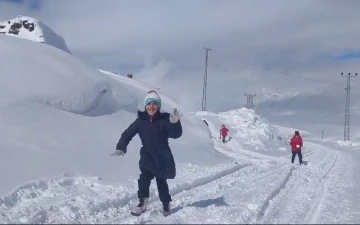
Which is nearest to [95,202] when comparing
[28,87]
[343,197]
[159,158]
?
[159,158]

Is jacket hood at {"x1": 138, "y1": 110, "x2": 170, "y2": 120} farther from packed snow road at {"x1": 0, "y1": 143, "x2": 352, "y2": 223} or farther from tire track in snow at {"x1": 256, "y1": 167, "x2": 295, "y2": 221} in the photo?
tire track in snow at {"x1": 256, "y1": 167, "x2": 295, "y2": 221}

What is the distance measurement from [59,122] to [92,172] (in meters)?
2.96

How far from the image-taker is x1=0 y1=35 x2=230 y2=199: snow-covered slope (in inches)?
411

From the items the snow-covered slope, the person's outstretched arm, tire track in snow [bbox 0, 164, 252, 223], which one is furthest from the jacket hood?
the snow-covered slope

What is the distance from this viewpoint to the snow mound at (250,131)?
3778cm

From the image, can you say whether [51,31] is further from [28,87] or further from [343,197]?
[343,197]

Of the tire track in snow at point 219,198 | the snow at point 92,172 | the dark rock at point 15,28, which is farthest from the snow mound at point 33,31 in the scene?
the tire track in snow at point 219,198

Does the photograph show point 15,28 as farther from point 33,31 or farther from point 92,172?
point 92,172

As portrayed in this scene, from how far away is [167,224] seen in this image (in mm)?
6301

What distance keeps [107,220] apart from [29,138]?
204 inches

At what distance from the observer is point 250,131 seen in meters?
42.1

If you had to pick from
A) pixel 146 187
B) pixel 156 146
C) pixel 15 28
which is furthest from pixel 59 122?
pixel 15 28

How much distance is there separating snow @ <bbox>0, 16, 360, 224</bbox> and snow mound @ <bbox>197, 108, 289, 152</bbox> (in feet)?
60.0

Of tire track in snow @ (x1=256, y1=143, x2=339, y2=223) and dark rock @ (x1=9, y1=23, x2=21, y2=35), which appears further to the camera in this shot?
dark rock @ (x1=9, y1=23, x2=21, y2=35)
